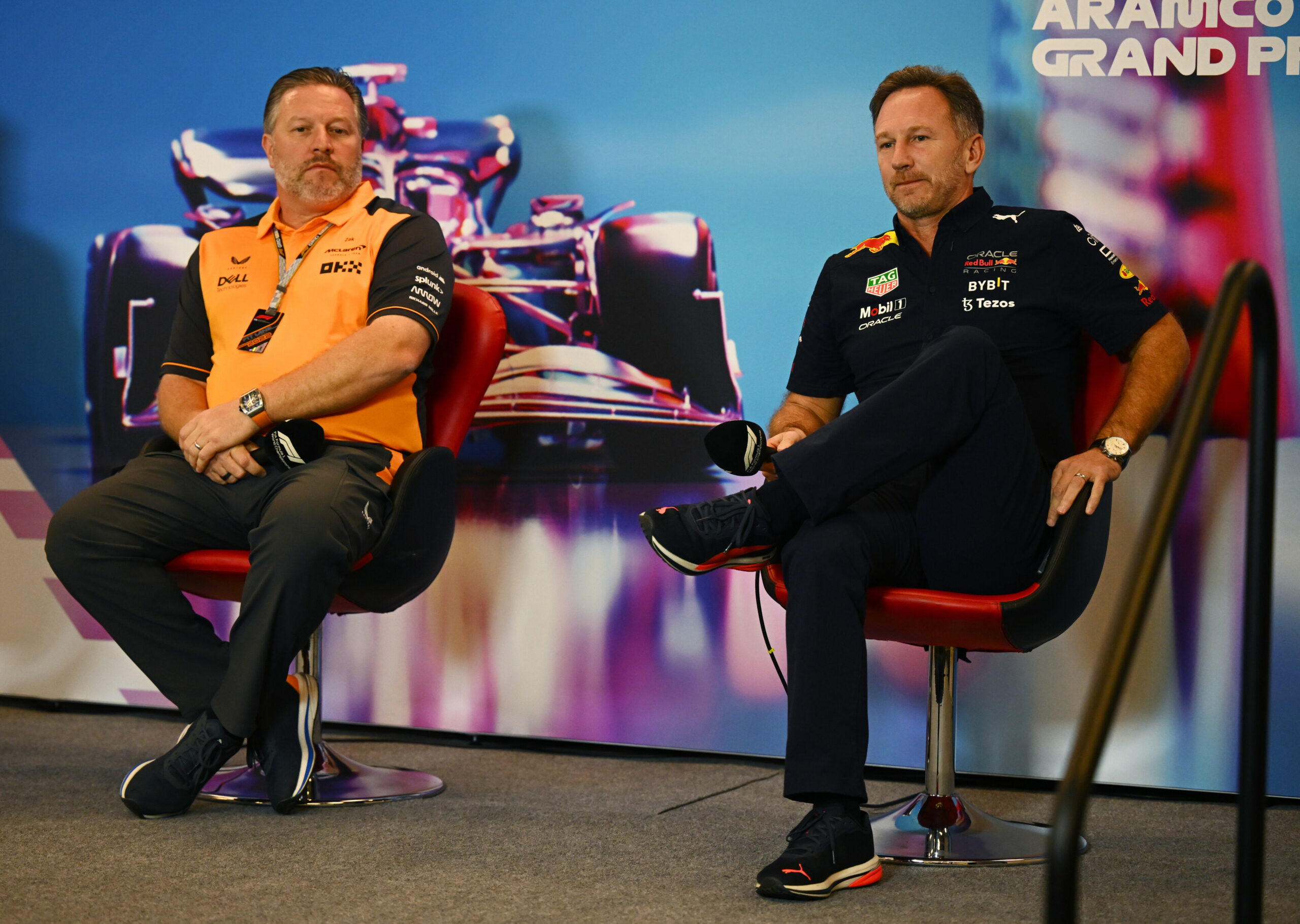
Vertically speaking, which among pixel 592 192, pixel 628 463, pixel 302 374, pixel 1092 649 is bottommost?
pixel 1092 649

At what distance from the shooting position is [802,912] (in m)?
1.69

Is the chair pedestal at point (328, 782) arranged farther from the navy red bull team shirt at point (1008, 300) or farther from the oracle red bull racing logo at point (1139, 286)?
the oracle red bull racing logo at point (1139, 286)

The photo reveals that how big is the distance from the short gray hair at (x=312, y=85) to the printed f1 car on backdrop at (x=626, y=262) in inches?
14.5

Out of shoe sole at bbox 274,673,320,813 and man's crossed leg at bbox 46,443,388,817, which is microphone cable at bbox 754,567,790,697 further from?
shoe sole at bbox 274,673,320,813

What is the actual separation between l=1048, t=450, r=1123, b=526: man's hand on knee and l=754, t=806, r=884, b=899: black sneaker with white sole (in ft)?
1.81

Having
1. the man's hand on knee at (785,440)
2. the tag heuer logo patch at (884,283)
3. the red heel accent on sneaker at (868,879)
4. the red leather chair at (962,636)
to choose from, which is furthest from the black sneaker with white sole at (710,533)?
the tag heuer logo patch at (884,283)

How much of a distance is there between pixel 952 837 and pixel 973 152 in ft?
4.13

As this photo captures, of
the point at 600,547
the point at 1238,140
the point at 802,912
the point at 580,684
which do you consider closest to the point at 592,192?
the point at 600,547

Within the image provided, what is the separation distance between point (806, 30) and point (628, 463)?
3.42 feet

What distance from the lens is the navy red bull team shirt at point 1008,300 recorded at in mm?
2166

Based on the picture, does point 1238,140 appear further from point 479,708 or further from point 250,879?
point 250,879

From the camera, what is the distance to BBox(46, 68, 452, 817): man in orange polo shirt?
2117 millimetres

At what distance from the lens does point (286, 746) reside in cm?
219

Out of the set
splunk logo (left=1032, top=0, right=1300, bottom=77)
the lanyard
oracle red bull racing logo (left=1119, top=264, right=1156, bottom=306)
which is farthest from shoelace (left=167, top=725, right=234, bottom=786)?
splunk logo (left=1032, top=0, right=1300, bottom=77)
